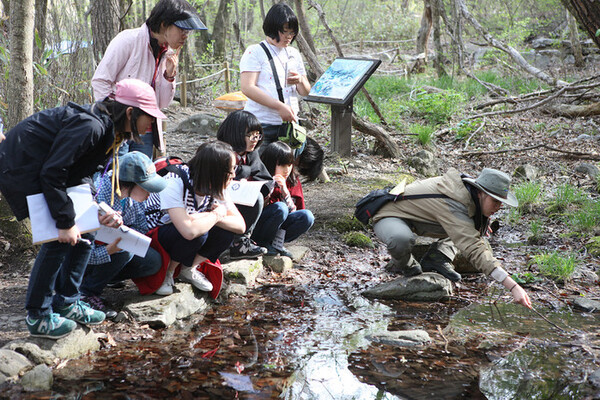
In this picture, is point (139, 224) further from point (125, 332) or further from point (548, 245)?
point (548, 245)

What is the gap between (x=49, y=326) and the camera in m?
2.72

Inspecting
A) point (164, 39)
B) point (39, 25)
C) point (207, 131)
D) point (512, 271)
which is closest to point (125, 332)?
point (164, 39)

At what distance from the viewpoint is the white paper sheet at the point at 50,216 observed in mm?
2471

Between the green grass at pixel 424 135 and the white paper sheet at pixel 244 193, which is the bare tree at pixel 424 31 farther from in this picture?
the white paper sheet at pixel 244 193

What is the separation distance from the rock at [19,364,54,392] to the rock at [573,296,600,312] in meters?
3.32

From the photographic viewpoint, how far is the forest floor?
4023 millimetres

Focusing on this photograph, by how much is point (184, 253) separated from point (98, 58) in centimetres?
408

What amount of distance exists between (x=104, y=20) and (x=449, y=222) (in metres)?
4.75

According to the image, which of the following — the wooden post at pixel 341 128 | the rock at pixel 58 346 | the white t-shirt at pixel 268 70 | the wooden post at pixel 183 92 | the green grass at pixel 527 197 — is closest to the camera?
the rock at pixel 58 346

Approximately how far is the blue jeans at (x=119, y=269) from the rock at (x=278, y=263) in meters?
1.20

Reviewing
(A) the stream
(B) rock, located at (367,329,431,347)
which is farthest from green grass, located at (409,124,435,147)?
(B) rock, located at (367,329,431,347)

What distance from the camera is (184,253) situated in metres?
3.34

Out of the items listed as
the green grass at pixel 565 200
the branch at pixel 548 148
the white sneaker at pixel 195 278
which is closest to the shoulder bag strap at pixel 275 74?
the white sneaker at pixel 195 278

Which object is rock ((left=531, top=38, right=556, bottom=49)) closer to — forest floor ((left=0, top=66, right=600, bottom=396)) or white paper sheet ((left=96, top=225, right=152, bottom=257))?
forest floor ((left=0, top=66, right=600, bottom=396))
